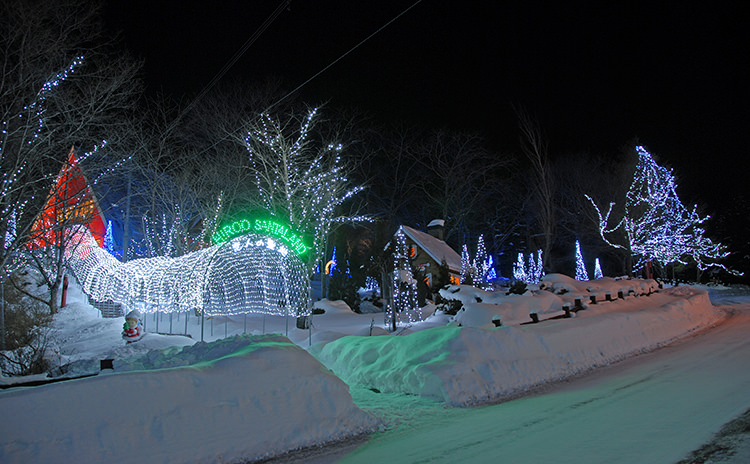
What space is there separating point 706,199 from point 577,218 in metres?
11.0

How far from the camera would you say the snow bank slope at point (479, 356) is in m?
7.13

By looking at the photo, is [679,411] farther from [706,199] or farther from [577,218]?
[706,199]

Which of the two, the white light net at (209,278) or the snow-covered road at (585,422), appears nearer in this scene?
the snow-covered road at (585,422)

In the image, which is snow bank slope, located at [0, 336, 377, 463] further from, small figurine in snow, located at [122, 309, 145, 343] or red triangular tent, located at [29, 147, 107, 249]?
small figurine in snow, located at [122, 309, 145, 343]

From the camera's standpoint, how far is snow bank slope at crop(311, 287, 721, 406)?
7.13 meters

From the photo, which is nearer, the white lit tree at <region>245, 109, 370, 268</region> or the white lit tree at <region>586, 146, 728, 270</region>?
the white lit tree at <region>245, 109, 370, 268</region>

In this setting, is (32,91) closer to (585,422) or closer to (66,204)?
(66,204)

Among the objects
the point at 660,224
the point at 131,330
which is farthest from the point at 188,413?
the point at 660,224

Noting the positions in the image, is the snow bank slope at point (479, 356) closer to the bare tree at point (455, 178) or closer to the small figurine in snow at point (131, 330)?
the small figurine in snow at point (131, 330)

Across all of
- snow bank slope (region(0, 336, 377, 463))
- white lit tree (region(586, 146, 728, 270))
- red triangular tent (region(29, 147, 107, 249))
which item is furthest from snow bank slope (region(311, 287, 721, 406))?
white lit tree (region(586, 146, 728, 270))

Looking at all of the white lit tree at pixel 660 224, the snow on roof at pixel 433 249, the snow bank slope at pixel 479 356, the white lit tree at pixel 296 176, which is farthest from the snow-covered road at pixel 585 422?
the white lit tree at pixel 660 224

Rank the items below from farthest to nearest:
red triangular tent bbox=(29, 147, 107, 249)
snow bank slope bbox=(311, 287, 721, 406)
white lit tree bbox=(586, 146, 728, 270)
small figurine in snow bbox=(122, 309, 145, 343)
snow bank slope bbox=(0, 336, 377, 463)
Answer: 1. white lit tree bbox=(586, 146, 728, 270)
2. small figurine in snow bbox=(122, 309, 145, 343)
3. red triangular tent bbox=(29, 147, 107, 249)
4. snow bank slope bbox=(311, 287, 721, 406)
5. snow bank slope bbox=(0, 336, 377, 463)

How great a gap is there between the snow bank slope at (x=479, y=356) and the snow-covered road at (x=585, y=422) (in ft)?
Result: 1.29

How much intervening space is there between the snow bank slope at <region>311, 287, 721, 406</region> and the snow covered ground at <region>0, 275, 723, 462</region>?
25mm
